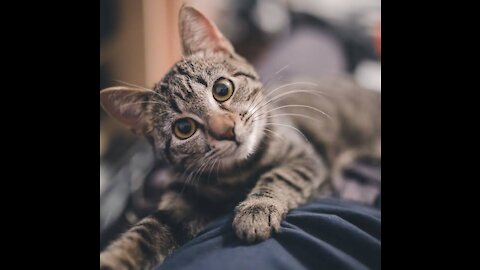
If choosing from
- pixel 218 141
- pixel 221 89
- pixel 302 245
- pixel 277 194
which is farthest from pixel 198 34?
pixel 302 245

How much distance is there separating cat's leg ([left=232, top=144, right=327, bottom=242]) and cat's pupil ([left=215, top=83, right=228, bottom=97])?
8.7 inches

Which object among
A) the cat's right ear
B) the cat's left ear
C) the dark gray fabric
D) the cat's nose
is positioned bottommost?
the dark gray fabric

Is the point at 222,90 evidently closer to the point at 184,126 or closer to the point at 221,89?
the point at 221,89

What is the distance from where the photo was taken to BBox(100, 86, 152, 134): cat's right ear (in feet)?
3.22

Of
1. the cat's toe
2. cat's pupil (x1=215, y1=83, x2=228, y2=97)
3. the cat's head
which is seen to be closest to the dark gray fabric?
the cat's toe

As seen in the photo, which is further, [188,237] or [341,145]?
[341,145]

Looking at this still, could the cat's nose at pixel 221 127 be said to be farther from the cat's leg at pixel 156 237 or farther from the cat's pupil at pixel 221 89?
the cat's leg at pixel 156 237

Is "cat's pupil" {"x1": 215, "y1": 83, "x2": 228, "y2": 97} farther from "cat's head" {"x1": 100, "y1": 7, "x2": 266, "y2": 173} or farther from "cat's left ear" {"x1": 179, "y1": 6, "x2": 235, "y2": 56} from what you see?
"cat's left ear" {"x1": 179, "y1": 6, "x2": 235, "y2": 56}

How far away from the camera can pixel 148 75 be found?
990 millimetres
